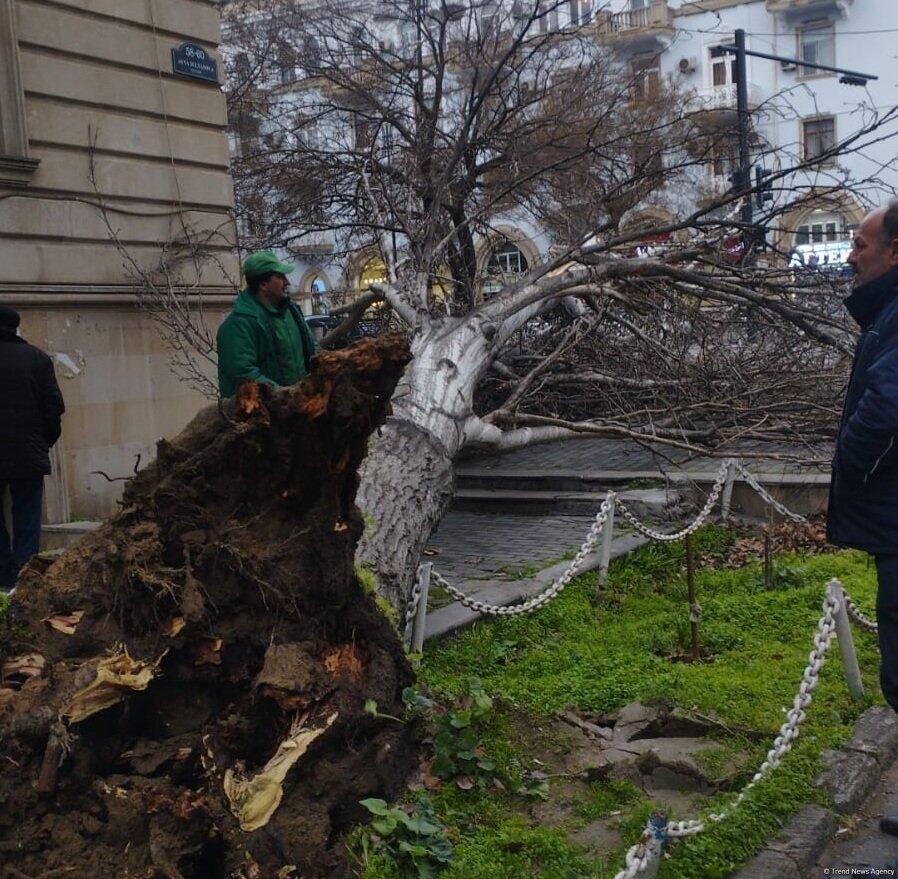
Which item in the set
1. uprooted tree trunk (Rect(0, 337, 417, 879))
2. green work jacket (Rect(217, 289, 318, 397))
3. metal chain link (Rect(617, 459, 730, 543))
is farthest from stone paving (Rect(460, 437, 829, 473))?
uprooted tree trunk (Rect(0, 337, 417, 879))

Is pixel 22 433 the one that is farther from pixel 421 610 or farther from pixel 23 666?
pixel 23 666

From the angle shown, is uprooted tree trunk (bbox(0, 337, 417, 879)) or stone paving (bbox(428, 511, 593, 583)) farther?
stone paving (bbox(428, 511, 593, 583))

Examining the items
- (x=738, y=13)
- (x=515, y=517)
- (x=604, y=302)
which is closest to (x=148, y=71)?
(x=604, y=302)

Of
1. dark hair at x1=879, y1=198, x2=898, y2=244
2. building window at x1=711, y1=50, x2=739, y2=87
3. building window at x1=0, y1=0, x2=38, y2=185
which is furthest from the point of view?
building window at x1=711, y1=50, x2=739, y2=87

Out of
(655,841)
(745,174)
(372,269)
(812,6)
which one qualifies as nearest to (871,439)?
(655,841)

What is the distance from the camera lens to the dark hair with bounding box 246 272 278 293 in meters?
6.12

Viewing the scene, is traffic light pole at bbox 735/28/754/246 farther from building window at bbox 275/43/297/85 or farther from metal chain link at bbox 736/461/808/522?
building window at bbox 275/43/297/85

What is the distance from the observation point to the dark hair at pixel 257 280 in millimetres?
→ 6125

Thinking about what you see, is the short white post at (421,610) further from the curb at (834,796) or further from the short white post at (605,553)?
the curb at (834,796)

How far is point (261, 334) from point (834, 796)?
3.81m

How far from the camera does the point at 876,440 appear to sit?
150 inches

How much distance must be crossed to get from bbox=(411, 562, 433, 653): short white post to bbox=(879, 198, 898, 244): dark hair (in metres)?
2.98

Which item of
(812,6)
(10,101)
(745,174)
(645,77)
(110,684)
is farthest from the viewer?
(812,6)

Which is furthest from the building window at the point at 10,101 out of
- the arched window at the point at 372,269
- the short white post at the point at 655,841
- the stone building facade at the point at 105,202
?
the short white post at the point at 655,841
